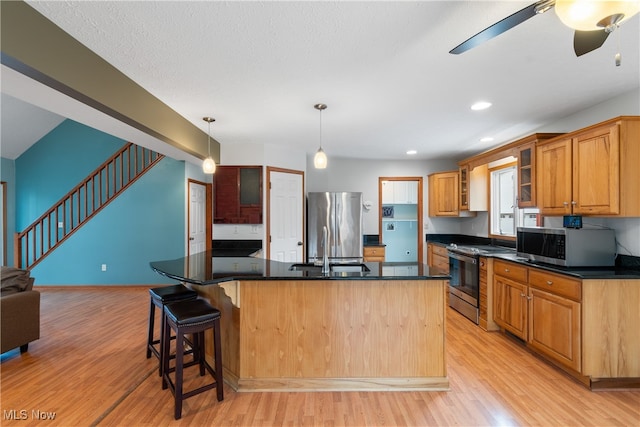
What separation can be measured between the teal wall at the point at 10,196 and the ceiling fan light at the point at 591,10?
794cm

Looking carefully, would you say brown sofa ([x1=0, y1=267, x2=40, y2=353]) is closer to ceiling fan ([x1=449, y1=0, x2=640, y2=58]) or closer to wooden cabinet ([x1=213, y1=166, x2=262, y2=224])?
wooden cabinet ([x1=213, y1=166, x2=262, y2=224])

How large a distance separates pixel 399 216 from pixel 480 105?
10.2ft

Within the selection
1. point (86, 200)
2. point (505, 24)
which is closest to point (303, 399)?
point (505, 24)

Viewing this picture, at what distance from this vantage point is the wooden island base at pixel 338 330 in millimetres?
2336

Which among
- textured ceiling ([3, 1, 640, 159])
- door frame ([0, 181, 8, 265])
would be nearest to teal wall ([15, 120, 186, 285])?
door frame ([0, 181, 8, 265])

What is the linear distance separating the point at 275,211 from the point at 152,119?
2229mm

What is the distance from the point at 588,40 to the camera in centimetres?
130

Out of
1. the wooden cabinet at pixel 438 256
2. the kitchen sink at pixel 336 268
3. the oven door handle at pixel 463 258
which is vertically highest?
the kitchen sink at pixel 336 268

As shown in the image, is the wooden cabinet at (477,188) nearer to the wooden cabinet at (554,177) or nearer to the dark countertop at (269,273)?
the wooden cabinet at (554,177)

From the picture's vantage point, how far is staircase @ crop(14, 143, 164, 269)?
5180 mm

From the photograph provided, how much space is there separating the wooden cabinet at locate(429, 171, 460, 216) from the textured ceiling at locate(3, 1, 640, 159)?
5.51 feet

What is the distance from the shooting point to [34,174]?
5711mm

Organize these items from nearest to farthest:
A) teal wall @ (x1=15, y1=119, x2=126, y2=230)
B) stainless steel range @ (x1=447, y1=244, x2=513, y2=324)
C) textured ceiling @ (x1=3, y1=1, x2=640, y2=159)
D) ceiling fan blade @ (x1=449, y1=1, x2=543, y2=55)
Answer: ceiling fan blade @ (x1=449, y1=1, x2=543, y2=55) → textured ceiling @ (x1=3, y1=1, x2=640, y2=159) → stainless steel range @ (x1=447, y1=244, x2=513, y2=324) → teal wall @ (x1=15, y1=119, x2=126, y2=230)

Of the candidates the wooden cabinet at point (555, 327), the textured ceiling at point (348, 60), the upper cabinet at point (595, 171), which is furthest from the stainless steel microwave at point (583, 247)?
the textured ceiling at point (348, 60)
